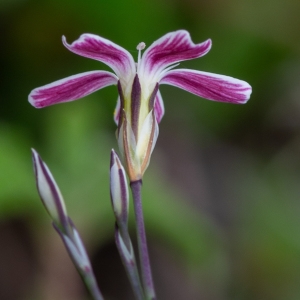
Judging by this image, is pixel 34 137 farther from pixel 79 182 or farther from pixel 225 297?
pixel 225 297

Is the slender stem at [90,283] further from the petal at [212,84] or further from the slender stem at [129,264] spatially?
the petal at [212,84]

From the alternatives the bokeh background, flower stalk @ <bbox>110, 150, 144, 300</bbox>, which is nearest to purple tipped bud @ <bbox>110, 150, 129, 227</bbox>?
flower stalk @ <bbox>110, 150, 144, 300</bbox>

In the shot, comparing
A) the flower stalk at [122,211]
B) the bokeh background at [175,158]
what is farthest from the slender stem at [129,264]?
the bokeh background at [175,158]

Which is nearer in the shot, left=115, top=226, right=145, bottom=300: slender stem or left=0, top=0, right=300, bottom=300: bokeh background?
left=115, top=226, right=145, bottom=300: slender stem

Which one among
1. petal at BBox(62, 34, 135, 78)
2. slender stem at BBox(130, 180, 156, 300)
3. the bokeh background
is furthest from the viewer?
the bokeh background

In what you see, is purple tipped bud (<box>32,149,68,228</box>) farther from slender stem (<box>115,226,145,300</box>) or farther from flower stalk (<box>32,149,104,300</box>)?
slender stem (<box>115,226,145,300</box>)

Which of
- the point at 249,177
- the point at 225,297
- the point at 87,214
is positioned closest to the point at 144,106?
the point at 87,214
